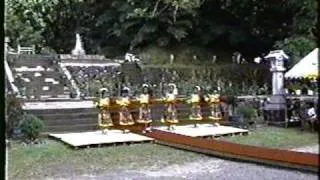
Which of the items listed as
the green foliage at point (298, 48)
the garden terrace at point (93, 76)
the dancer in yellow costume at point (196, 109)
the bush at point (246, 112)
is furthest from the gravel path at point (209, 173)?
the green foliage at point (298, 48)

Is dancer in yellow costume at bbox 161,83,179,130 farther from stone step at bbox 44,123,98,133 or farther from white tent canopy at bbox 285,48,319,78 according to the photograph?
white tent canopy at bbox 285,48,319,78

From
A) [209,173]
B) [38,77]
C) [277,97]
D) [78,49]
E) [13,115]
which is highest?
[78,49]

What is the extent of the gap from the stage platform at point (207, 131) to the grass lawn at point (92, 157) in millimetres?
644

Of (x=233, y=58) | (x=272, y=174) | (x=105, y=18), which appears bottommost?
(x=272, y=174)

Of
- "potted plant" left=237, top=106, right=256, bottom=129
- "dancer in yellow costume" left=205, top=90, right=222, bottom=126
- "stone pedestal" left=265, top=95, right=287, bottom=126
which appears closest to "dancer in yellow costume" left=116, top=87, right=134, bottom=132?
"dancer in yellow costume" left=205, top=90, right=222, bottom=126

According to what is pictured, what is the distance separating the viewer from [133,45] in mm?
23656

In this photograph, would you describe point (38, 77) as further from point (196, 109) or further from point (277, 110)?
point (277, 110)

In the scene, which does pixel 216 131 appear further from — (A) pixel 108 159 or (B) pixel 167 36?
(B) pixel 167 36

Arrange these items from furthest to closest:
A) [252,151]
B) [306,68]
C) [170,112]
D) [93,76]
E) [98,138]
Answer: [93,76]
[306,68]
[170,112]
[98,138]
[252,151]

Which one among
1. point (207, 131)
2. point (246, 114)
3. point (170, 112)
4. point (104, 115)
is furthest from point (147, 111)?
point (246, 114)

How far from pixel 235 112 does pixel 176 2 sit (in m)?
5.47

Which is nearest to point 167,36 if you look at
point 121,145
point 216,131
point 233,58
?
point 233,58

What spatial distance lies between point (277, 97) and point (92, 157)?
273 inches

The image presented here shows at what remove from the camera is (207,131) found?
12734 millimetres
